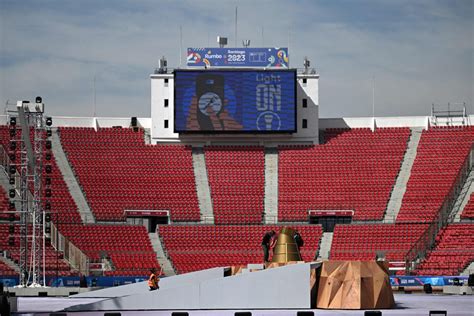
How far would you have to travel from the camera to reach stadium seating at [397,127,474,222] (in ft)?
253

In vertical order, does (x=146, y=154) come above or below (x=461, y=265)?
above

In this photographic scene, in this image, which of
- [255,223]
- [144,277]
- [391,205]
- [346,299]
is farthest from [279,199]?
[346,299]

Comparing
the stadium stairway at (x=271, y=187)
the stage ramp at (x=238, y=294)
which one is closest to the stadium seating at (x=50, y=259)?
the stadium stairway at (x=271, y=187)

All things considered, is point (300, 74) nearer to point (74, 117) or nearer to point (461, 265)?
point (74, 117)

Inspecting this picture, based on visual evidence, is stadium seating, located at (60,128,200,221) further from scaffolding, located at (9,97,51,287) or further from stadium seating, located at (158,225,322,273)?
scaffolding, located at (9,97,51,287)

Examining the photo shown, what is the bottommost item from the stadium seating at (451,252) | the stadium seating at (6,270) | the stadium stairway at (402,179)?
the stadium seating at (6,270)

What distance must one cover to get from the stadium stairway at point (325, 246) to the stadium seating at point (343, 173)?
9.44ft

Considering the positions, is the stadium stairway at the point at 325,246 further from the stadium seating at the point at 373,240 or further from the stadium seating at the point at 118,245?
the stadium seating at the point at 118,245

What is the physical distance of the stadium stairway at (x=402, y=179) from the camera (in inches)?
3068

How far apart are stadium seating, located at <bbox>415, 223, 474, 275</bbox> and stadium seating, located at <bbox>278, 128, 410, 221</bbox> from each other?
6.57 metres

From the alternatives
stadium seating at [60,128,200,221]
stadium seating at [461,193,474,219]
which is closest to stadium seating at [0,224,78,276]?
stadium seating at [60,128,200,221]

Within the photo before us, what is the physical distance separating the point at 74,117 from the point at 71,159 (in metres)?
5.83

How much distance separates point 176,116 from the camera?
273 feet

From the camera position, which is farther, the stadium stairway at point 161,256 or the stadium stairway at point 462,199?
the stadium stairway at point 462,199
